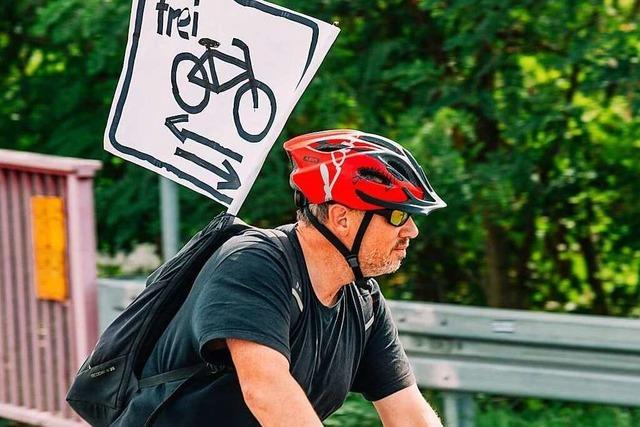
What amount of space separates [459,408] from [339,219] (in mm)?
2700

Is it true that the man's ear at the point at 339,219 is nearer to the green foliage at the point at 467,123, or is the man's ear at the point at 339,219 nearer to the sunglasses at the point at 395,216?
the sunglasses at the point at 395,216

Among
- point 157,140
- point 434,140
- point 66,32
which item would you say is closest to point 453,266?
point 434,140

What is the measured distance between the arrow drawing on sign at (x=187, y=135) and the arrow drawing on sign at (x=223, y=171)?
0.03 m

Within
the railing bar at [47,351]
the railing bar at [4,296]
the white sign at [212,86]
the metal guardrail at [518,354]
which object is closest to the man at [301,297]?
the white sign at [212,86]

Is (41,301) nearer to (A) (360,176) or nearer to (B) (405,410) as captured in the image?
(B) (405,410)

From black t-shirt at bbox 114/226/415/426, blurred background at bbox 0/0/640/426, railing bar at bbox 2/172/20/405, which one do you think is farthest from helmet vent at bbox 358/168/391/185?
railing bar at bbox 2/172/20/405

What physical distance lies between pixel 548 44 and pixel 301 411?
4554 millimetres

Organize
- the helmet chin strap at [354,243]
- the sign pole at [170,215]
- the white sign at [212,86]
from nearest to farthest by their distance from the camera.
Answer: the helmet chin strap at [354,243]
the white sign at [212,86]
the sign pole at [170,215]

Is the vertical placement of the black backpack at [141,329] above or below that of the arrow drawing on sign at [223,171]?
below

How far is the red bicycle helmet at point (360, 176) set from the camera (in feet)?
10.5

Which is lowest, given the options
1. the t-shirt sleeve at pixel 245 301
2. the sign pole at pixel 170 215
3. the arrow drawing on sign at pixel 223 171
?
the sign pole at pixel 170 215

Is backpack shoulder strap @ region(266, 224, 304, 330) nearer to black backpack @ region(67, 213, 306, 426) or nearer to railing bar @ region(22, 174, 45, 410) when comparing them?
black backpack @ region(67, 213, 306, 426)

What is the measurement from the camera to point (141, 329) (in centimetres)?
326

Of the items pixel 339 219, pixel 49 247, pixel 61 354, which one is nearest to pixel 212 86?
pixel 339 219
